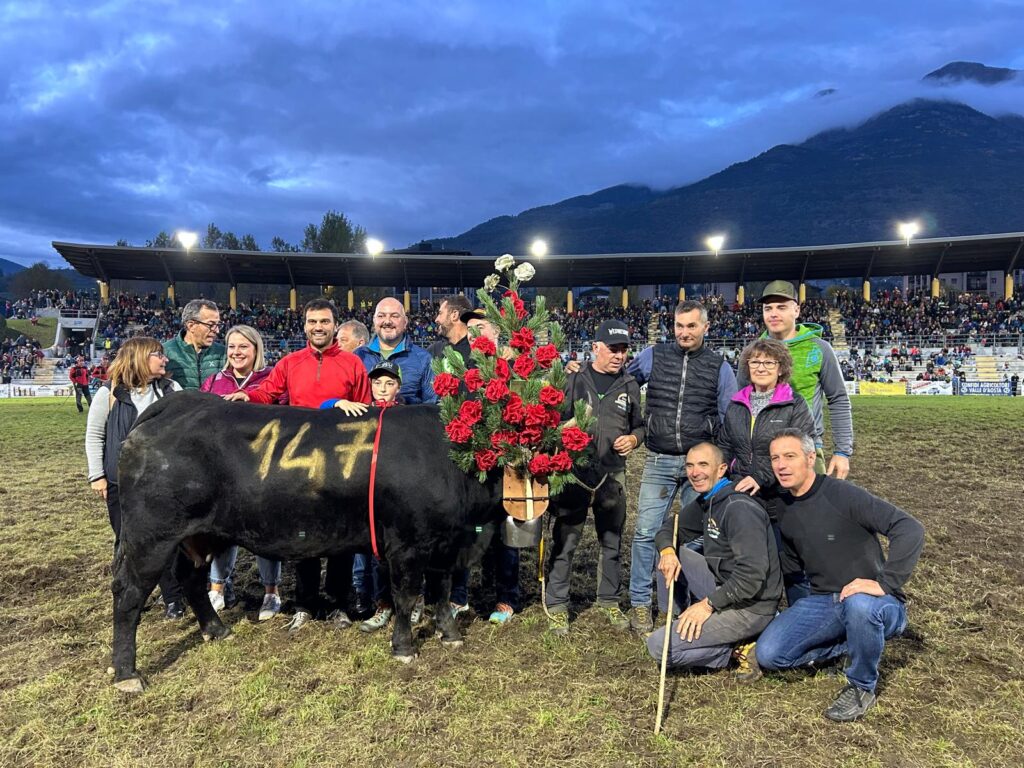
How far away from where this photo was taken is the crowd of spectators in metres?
36.5

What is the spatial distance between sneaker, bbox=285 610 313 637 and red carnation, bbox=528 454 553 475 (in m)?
2.12

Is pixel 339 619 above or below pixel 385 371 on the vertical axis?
below

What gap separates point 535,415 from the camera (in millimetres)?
3945

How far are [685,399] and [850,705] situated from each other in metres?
2.07

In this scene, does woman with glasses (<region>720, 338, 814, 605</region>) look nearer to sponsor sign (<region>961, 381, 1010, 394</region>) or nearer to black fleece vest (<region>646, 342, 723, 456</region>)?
black fleece vest (<region>646, 342, 723, 456</region>)

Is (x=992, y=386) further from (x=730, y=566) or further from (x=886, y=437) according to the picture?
(x=730, y=566)

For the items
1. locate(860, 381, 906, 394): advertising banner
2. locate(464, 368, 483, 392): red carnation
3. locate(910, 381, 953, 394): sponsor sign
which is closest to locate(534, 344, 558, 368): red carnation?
locate(464, 368, 483, 392): red carnation

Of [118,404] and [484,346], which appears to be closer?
[484,346]

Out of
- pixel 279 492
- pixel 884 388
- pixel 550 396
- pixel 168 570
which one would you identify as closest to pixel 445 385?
pixel 550 396

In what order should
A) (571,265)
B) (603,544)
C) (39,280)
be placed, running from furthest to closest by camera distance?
1. (39,280)
2. (571,265)
3. (603,544)

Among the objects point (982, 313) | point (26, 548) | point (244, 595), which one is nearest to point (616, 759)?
point (244, 595)

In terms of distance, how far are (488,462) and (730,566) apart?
5.27 ft

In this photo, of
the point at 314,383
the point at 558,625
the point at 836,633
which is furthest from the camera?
the point at 314,383

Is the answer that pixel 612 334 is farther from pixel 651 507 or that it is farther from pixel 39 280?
pixel 39 280
